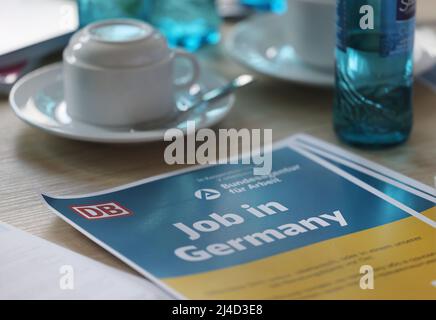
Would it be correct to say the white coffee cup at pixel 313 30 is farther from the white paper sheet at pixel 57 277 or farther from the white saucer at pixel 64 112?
the white paper sheet at pixel 57 277

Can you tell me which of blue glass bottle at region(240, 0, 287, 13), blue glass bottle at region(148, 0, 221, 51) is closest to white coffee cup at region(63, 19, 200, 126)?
blue glass bottle at region(148, 0, 221, 51)

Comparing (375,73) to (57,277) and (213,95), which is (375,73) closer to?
(213,95)

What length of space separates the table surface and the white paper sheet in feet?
0.05

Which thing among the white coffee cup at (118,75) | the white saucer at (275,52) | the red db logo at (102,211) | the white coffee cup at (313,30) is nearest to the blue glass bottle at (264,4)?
the white saucer at (275,52)

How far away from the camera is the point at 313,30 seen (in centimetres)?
93

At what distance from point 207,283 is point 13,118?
390 millimetres

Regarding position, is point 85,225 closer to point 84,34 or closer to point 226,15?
point 84,34

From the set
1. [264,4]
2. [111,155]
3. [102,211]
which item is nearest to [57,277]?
[102,211]

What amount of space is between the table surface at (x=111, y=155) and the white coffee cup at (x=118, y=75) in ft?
0.12

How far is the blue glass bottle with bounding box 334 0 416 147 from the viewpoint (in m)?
0.75

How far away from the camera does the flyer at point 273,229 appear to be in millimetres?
589

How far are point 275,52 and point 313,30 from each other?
92 mm

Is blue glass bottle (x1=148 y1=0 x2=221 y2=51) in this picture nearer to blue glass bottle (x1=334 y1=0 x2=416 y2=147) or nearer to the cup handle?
the cup handle
